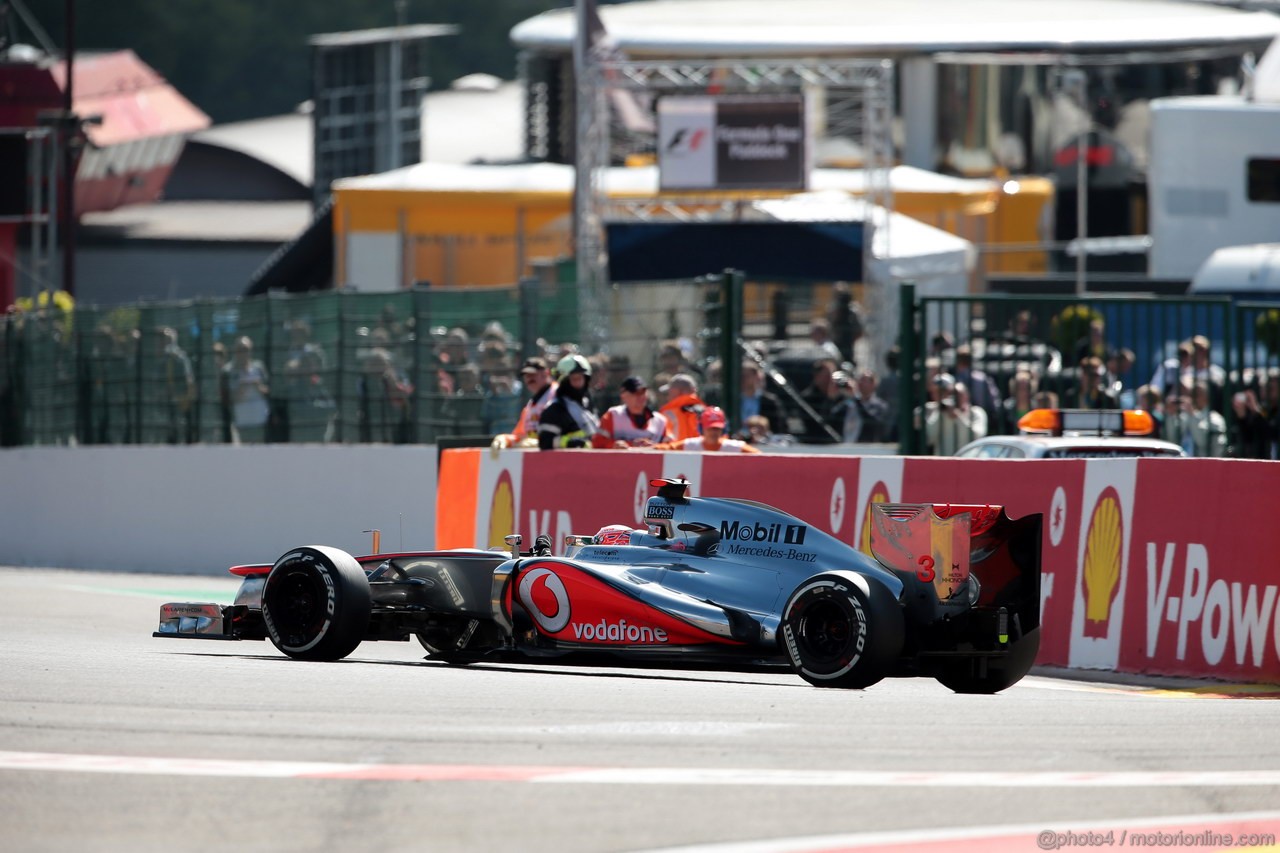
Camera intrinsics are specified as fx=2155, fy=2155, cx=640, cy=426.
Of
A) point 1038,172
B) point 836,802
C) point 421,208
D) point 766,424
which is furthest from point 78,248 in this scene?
point 836,802

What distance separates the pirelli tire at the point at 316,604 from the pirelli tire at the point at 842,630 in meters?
2.15

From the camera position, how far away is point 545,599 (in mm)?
10047

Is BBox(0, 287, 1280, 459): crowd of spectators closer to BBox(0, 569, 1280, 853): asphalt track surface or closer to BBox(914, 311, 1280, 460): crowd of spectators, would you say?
BBox(914, 311, 1280, 460): crowd of spectators

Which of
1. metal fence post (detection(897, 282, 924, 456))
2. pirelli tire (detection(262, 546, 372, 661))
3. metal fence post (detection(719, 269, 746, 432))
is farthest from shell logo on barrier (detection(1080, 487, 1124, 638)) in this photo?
metal fence post (detection(719, 269, 746, 432))

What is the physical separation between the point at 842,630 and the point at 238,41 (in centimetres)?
6989

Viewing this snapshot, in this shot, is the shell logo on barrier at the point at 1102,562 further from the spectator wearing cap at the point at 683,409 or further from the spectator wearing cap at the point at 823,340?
the spectator wearing cap at the point at 823,340

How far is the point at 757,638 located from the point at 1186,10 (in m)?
40.2

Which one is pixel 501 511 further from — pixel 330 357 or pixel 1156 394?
pixel 330 357

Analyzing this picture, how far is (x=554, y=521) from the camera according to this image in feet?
47.9

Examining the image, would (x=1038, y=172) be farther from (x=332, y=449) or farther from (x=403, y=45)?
(x=332, y=449)

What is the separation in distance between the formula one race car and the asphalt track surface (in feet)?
0.70

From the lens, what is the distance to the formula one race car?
9383 mm

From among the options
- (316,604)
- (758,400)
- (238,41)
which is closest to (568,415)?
(758,400)
